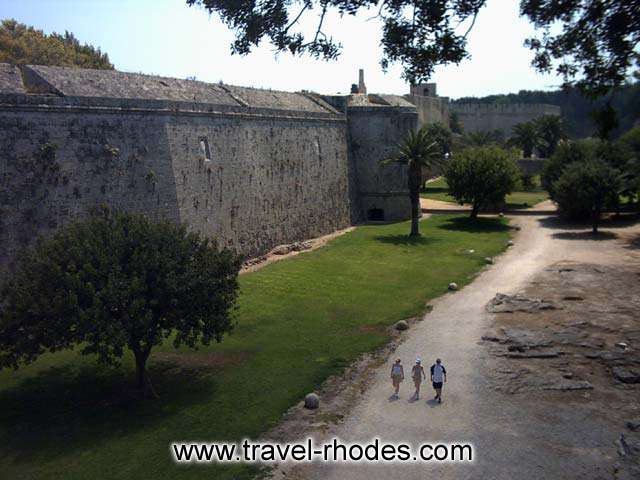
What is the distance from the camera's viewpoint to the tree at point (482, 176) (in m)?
38.8

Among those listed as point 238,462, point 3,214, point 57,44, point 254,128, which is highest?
point 57,44

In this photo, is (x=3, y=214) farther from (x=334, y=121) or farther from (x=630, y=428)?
(x=334, y=121)

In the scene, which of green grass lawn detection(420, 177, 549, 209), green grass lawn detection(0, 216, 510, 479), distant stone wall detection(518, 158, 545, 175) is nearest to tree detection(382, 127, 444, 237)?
green grass lawn detection(0, 216, 510, 479)

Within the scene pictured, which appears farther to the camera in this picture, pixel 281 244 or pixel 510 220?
pixel 510 220

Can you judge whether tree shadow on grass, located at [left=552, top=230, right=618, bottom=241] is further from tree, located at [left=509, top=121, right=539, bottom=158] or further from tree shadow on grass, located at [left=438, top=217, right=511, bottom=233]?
A: tree, located at [left=509, top=121, right=539, bottom=158]

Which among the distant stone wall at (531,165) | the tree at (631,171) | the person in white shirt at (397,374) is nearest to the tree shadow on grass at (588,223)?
the tree at (631,171)

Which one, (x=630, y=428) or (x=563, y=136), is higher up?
(x=563, y=136)

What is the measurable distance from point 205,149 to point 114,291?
12706 millimetres

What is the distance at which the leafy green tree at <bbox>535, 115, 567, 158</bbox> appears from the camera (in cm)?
5944

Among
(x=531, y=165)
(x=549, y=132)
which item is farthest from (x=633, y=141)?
(x=531, y=165)

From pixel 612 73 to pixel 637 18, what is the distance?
124cm

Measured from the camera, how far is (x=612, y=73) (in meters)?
13.5

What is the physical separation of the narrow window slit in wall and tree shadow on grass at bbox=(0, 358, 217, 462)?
10846 mm

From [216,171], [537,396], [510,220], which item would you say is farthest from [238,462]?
[510,220]
